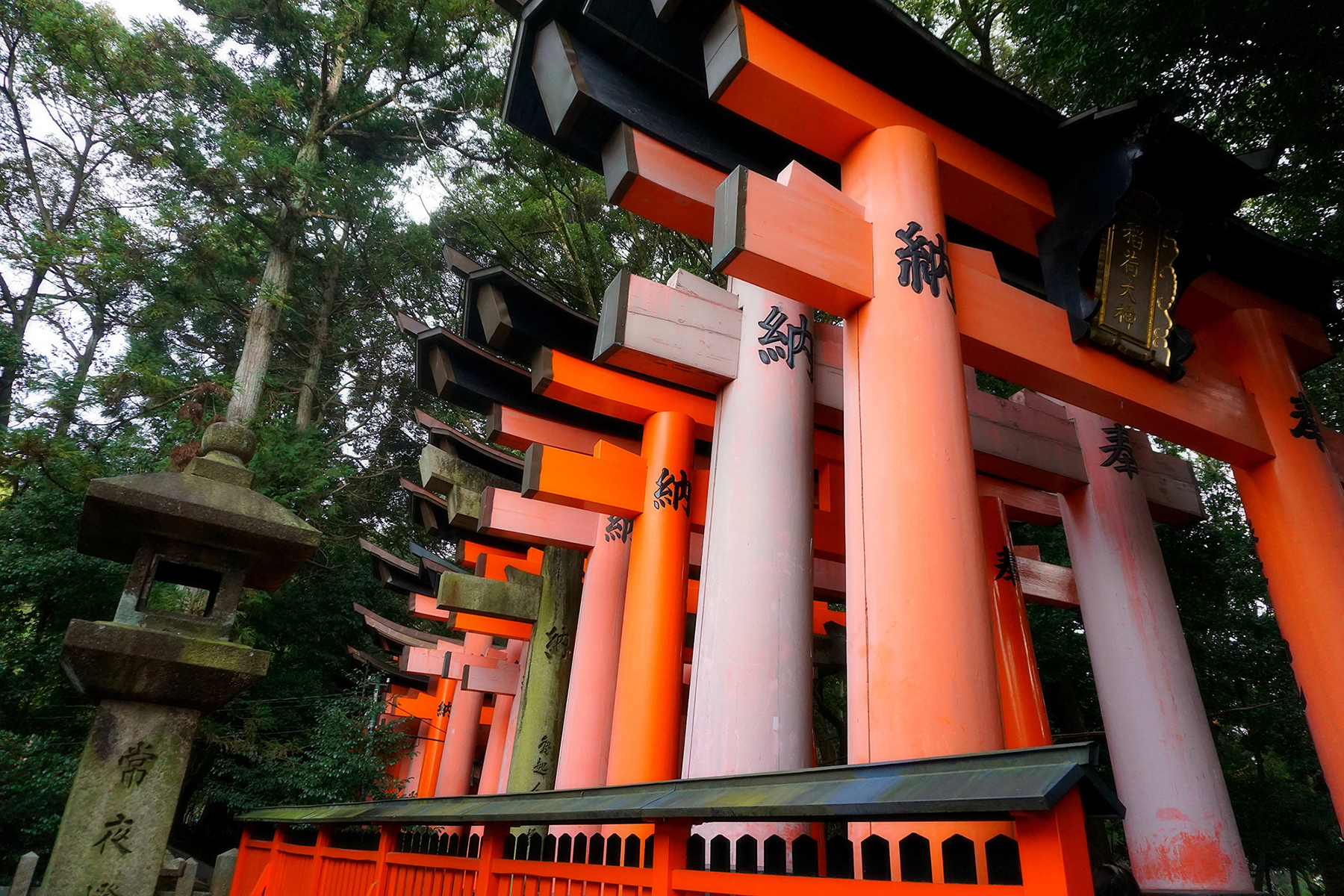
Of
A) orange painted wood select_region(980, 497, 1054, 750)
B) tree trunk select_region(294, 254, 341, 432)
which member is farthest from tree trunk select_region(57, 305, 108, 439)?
orange painted wood select_region(980, 497, 1054, 750)

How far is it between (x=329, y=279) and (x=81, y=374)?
6029 millimetres

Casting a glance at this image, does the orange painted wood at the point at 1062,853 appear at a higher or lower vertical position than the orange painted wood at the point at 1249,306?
lower

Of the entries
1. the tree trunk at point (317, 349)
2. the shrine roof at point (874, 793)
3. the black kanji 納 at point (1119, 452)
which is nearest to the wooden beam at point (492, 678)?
the black kanji 納 at point (1119, 452)

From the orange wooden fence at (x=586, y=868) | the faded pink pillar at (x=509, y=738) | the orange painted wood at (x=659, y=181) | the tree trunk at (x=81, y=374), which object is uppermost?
the tree trunk at (x=81, y=374)

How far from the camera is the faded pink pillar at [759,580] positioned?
368 centimetres

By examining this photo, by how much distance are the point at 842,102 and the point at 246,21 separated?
1911 cm

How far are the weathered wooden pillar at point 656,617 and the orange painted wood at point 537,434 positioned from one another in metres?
1.62

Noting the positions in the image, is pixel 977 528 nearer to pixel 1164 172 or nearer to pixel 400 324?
pixel 1164 172

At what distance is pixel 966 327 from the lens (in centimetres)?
369

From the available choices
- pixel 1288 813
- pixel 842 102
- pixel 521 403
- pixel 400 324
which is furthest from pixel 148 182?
pixel 1288 813

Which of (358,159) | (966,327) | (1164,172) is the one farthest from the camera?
(358,159)

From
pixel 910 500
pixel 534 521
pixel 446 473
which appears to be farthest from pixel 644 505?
pixel 446 473

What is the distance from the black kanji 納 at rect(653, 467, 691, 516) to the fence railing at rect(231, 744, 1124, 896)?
2607mm

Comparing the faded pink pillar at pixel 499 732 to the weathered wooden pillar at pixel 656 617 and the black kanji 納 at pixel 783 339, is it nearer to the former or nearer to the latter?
the weathered wooden pillar at pixel 656 617
